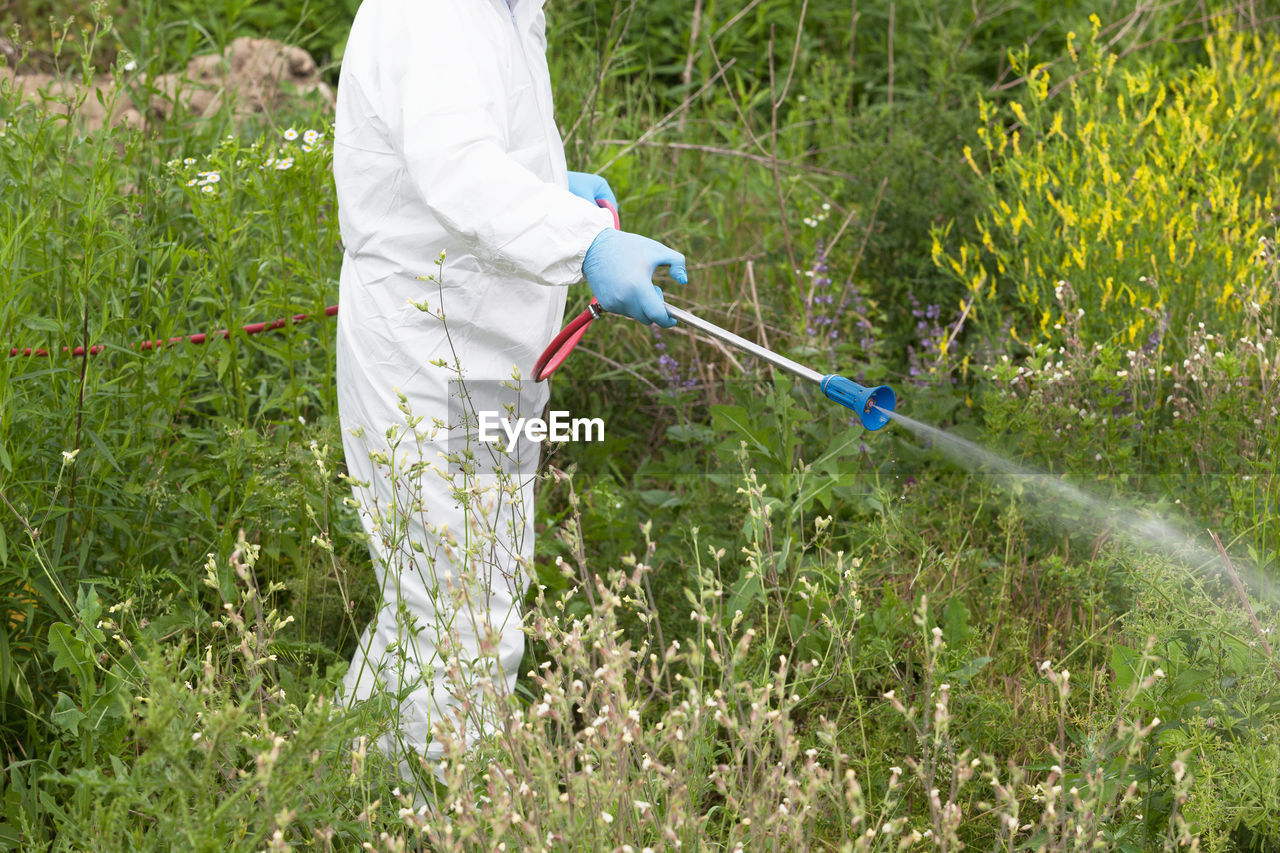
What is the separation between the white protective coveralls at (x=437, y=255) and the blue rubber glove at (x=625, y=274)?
0.09 feet

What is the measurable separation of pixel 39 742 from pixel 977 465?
2250 mm

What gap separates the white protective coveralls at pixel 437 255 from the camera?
1.99 metres

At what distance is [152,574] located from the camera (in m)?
2.29

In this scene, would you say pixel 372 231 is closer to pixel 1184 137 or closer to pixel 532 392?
pixel 532 392

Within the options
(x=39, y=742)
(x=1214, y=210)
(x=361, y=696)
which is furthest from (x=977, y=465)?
(x=39, y=742)

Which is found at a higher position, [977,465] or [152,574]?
[152,574]

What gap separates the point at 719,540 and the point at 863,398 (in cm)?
100

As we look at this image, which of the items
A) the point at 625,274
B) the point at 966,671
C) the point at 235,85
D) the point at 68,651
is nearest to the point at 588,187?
the point at 625,274

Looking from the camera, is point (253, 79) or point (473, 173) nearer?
point (473, 173)

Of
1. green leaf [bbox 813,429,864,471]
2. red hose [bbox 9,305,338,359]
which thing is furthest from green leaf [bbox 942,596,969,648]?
red hose [bbox 9,305,338,359]

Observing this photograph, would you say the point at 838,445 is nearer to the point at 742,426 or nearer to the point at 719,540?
the point at 742,426

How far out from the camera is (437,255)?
2.24 m

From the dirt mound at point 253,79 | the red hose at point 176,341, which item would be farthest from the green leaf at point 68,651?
the dirt mound at point 253,79

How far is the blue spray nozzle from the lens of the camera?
6.86 ft
